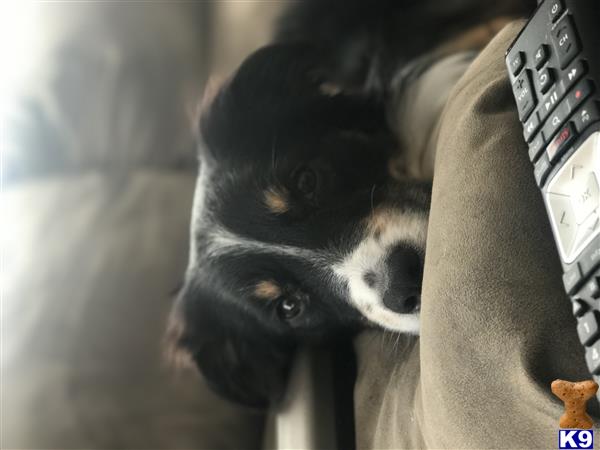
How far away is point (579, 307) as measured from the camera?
568 mm

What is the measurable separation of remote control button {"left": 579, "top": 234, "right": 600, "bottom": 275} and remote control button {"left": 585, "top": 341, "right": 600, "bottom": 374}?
66mm

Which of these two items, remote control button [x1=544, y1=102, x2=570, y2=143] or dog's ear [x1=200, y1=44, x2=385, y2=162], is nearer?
remote control button [x1=544, y1=102, x2=570, y2=143]

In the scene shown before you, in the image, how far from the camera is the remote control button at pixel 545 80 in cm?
64

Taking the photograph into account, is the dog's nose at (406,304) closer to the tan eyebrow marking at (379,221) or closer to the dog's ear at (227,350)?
the tan eyebrow marking at (379,221)

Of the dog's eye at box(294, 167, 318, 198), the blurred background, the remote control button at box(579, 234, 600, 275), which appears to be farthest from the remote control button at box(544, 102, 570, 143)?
the blurred background

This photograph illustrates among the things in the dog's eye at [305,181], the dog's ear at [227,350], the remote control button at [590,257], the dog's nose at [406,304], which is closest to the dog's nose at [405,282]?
the dog's nose at [406,304]

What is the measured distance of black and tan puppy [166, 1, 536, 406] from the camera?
1.16 meters

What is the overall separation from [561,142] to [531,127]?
2.2 inches

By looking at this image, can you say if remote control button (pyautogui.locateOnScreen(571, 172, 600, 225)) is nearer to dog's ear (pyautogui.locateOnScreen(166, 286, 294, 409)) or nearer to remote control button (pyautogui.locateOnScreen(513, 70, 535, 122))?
remote control button (pyautogui.locateOnScreen(513, 70, 535, 122))

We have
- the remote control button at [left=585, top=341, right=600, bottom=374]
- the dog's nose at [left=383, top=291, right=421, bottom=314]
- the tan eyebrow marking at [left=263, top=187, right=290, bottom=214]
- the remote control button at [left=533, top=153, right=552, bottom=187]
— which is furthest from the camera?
the tan eyebrow marking at [left=263, top=187, right=290, bottom=214]

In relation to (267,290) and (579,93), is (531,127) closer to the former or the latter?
(579,93)

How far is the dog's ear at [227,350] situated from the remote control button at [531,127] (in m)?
0.83

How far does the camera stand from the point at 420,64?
1.55 metres

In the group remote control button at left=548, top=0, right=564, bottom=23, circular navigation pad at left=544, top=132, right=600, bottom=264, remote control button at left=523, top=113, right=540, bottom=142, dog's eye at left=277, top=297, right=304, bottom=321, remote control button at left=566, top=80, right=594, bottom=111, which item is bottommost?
dog's eye at left=277, top=297, right=304, bottom=321
